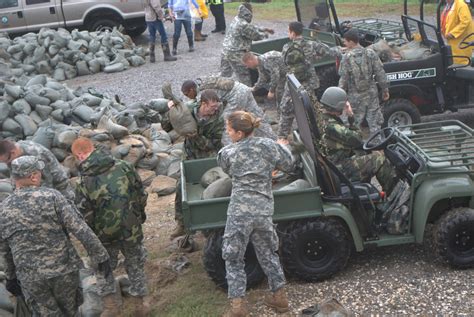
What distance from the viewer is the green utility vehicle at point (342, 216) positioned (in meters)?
5.26

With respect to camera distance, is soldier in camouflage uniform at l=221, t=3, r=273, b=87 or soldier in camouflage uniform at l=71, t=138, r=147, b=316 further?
soldier in camouflage uniform at l=221, t=3, r=273, b=87

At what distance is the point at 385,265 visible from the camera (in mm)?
5703

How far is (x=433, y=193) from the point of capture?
5258mm

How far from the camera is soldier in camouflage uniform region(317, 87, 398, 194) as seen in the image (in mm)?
5684

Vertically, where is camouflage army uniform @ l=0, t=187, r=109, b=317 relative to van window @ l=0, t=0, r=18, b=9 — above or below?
below

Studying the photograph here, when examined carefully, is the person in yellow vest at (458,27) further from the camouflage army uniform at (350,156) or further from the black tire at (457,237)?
the black tire at (457,237)

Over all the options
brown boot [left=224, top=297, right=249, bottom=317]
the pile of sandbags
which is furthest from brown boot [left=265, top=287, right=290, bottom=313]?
the pile of sandbags

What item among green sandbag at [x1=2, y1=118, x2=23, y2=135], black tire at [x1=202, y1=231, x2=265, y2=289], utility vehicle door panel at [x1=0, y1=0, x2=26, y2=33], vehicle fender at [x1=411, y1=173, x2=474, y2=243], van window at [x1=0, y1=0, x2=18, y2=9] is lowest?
black tire at [x1=202, y1=231, x2=265, y2=289]

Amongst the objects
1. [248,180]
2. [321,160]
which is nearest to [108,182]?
[248,180]

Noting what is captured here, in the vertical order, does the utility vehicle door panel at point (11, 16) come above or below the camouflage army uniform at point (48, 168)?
above

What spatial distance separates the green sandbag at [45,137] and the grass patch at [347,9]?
11295 millimetres

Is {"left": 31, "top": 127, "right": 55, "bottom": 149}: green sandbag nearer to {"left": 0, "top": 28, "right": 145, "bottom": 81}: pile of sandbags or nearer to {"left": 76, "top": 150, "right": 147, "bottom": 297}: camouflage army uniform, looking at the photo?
{"left": 76, "top": 150, "right": 147, "bottom": 297}: camouflage army uniform

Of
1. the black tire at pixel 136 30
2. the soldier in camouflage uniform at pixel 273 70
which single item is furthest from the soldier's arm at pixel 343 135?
the black tire at pixel 136 30

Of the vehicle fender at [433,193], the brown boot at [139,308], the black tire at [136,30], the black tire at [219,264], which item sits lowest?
the brown boot at [139,308]
